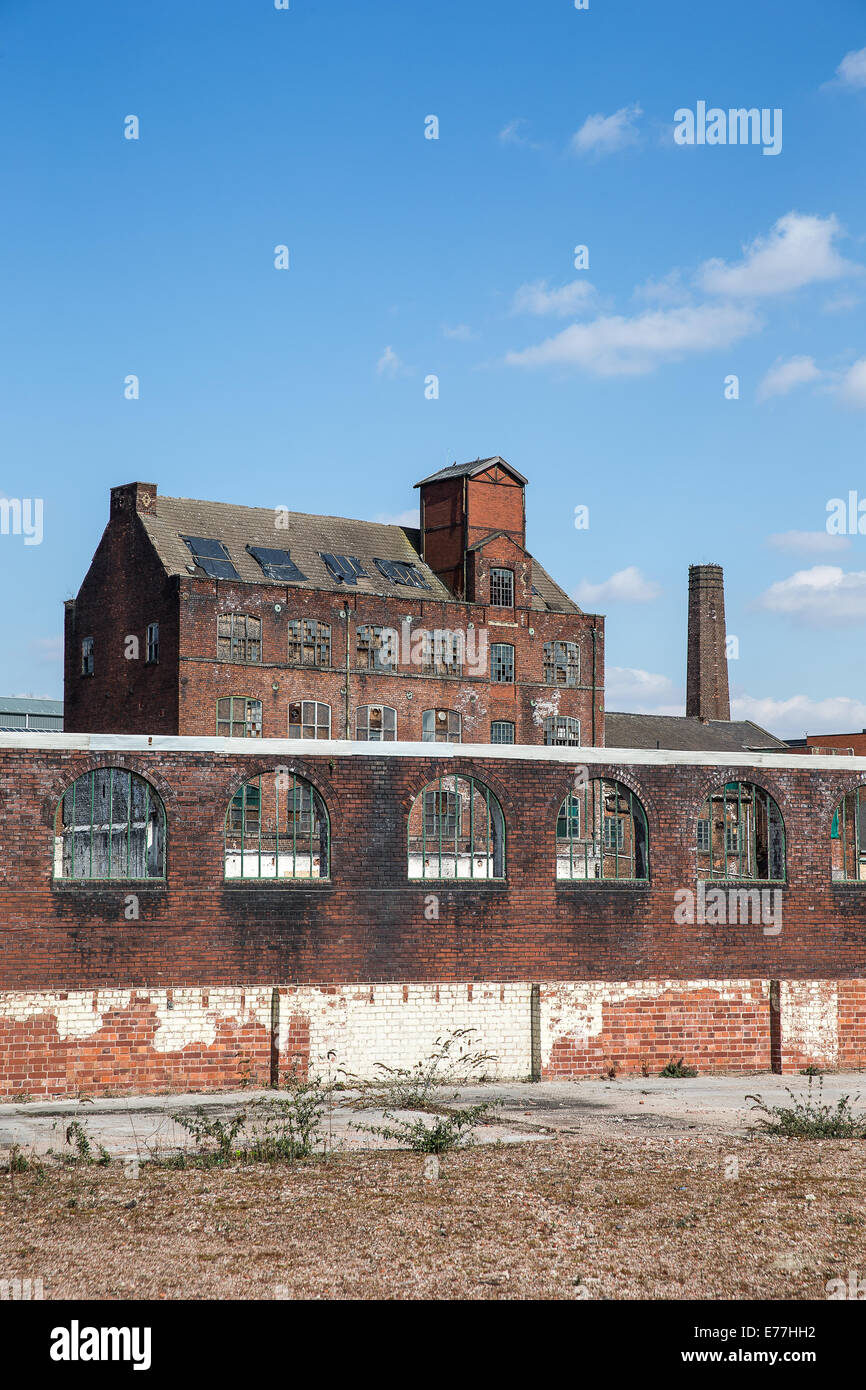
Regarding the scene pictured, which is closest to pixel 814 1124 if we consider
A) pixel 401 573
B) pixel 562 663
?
pixel 562 663

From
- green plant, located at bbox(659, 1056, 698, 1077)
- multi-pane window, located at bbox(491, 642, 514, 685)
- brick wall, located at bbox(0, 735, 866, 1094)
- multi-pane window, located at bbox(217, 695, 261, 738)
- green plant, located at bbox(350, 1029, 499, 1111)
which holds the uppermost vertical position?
multi-pane window, located at bbox(491, 642, 514, 685)

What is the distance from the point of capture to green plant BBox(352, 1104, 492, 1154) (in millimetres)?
14766

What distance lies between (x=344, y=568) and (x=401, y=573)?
2.47m

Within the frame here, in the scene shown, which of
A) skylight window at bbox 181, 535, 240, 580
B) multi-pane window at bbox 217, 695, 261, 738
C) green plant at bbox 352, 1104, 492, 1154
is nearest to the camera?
green plant at bbox 352, 1104, 492, 1154

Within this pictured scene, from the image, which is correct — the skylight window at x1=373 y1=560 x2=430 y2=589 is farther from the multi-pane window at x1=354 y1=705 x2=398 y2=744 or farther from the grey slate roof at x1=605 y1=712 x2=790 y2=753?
the grey slate roof at x1=605 y1=712 x2=790 y2=753

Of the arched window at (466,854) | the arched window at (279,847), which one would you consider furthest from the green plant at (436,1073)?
the arched window at (279,847)

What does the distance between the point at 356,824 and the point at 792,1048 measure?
8.13 metres

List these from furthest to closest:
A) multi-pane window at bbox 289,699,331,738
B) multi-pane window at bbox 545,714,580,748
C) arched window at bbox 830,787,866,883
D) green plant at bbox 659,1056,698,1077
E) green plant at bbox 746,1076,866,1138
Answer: multi-pane window at bbox 545,714,580,748 < multi-pane window at bbox 289,699,331,738 < arched window at bbox 830,787,866,883 < green plant at bbox 659,1056,698,1077 < green plant at bbox 746,1076,866,1138

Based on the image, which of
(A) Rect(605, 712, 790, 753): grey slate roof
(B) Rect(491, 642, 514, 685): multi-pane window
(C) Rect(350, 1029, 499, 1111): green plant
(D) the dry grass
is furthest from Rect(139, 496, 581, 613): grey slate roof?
(D) the dry grass

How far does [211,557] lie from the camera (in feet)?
136

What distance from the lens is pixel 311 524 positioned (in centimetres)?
4584

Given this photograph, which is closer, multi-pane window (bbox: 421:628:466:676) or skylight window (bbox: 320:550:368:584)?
multi-pane window (bbox: 421:628:466:676)

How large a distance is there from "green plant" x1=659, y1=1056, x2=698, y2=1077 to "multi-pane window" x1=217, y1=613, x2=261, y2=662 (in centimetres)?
2167
